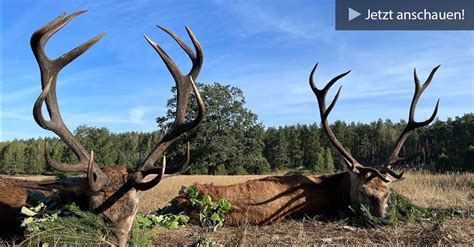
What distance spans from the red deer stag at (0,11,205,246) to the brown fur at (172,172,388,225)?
5.94ft

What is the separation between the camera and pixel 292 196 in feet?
24.7

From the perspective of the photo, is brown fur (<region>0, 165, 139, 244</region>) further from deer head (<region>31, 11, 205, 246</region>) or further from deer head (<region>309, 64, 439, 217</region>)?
deer head (<region>309, 64, 439, 217</region>)

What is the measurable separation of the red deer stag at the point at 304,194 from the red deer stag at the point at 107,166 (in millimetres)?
1810

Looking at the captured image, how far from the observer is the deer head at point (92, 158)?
496cm

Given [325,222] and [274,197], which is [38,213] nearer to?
[274,197]

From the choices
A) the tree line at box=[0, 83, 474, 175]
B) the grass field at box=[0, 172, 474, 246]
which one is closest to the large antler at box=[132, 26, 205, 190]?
the grass field at box=[0, 172, 474, 246]

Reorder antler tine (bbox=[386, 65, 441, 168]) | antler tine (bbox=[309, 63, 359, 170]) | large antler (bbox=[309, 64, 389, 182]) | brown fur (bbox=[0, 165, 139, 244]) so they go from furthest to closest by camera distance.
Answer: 1. antler tine (bbox=[386, 65, 441, 168])
2. antler tine (bbox=[309, 63, 359, 170])
3. large antler (bbox=[309, 64, 389, 182])
4. brown fur (bbox=[0, 165, 139, 244])

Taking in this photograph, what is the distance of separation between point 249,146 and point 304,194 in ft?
163

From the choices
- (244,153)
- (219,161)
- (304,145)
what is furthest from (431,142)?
(219,161)

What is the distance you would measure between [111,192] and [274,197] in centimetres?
308

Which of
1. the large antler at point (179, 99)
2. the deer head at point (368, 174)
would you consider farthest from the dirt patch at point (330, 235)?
the large antler at point (179, 99)

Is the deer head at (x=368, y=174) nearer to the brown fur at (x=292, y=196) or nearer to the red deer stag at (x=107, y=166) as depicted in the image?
the brown fur at (x=292, y=196)

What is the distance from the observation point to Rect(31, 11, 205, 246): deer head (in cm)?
496

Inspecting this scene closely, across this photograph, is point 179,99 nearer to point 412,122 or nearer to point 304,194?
point 304,194
